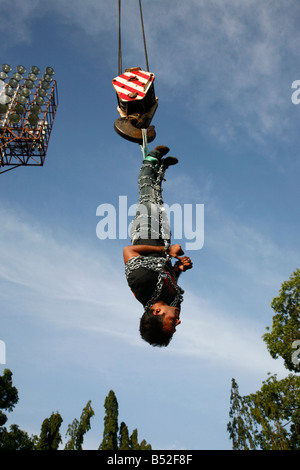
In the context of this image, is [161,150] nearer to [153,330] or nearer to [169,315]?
[169,315]

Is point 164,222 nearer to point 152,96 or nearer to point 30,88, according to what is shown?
point 152,96

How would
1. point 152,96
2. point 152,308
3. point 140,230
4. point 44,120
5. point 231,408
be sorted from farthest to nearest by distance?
point 231,408
point 44,120
point 152,96
point 140,230
point 152,308

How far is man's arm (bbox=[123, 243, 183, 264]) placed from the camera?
4688mm

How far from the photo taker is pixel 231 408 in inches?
1321

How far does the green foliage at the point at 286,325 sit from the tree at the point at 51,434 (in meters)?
16.5

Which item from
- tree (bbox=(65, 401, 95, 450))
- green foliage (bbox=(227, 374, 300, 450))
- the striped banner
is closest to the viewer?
the striped banner

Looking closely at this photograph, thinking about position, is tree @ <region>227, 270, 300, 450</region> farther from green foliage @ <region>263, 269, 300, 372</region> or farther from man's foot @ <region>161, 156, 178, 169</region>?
man's foot @ <region>161, 156, 178, 169</region>

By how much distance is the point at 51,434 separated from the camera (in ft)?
80.9

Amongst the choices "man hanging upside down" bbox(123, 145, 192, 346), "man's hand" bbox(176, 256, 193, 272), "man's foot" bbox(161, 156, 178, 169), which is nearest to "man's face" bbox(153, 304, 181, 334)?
"man hanging upside down" bbox(123, 145, 192, 346)

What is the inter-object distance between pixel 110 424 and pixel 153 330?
29.8 m

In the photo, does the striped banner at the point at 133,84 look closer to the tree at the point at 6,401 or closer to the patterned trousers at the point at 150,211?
the patterned trousers at the point at 150,211

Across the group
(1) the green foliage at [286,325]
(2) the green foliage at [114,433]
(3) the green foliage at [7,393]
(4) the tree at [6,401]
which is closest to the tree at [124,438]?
(2) the green foliage at [114,433]
